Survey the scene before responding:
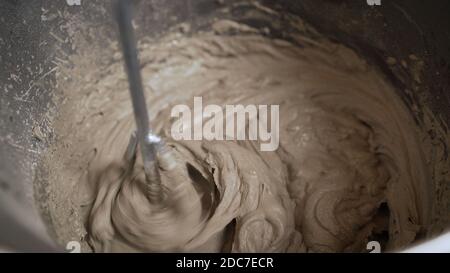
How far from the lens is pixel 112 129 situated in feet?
4.40

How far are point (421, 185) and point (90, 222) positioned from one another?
0.83 metres

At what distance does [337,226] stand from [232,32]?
0.67 m

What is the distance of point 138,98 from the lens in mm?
880

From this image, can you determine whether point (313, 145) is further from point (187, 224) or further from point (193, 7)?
point (193, 7)

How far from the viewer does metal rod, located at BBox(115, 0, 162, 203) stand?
30.0 inches

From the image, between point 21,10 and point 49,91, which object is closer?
point 21,10

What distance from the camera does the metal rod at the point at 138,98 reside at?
0.76m

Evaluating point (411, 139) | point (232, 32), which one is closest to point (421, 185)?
point (411, 139)

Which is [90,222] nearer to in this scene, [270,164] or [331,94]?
[270,164]
